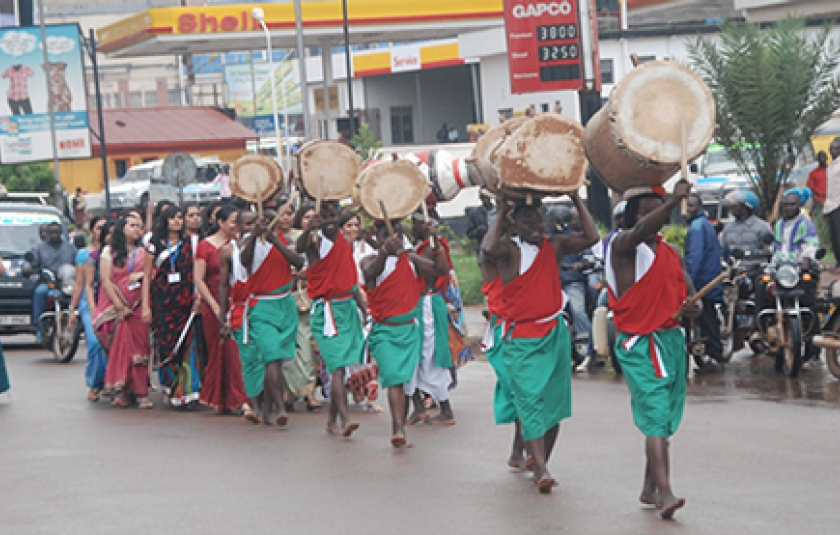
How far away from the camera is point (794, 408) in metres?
11.2

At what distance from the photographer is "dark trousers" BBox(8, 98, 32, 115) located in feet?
134

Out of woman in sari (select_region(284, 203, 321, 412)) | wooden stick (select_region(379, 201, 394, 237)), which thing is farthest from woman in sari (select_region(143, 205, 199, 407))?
wooden stick (select_region(379, 201, 394, 237))

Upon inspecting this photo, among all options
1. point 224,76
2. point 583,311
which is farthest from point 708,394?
point 224,76

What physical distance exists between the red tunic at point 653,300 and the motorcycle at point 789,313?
204 inches

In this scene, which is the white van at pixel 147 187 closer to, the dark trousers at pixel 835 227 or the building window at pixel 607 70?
the building window at pixel 607 70

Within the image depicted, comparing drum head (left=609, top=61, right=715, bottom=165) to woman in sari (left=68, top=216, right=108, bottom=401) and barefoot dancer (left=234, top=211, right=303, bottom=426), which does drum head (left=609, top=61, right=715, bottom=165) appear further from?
woman in sari (left=68, top=216, right=108, bottom=401)

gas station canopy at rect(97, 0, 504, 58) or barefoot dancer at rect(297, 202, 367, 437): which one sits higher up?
gas station canopy at rect(97, 0, 504, 58)

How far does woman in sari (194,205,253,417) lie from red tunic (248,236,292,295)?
0.98m

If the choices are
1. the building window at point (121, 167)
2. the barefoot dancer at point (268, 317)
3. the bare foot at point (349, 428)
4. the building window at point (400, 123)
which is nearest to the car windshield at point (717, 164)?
the barefoot dancer at point (268, 317)

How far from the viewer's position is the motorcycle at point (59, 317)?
17.6 m

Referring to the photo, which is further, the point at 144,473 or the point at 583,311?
the point at 583,311

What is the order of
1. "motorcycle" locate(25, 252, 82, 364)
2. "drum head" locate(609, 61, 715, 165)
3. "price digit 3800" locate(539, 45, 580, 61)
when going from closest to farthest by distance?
1. "drum head" locate(609, 61, 715, 165)
2. "motorcycle" locate(25, 252, 82, 364)
3. "price digit 3800" locate(539, 45, 580, 61)

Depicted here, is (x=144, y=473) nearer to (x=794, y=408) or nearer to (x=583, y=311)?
(x=794, y=408)

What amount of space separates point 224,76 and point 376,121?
2327 centimetres
